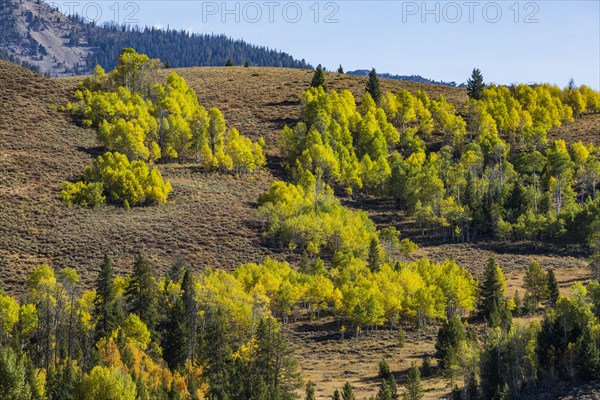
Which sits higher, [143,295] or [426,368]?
[143,295]

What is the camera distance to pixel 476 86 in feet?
571

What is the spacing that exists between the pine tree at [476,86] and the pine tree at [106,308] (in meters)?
115

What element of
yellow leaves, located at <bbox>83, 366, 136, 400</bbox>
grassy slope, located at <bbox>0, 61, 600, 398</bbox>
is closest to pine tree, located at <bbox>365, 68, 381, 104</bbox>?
grassy slope, located at <bbox>0, 61, 600, 398</bbox>

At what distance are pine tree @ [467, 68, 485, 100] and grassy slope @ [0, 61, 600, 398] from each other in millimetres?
23329

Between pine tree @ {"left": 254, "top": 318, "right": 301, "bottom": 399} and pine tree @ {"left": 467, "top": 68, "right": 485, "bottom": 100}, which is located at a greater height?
pine tree @ {"left": 467, "top": 68, "right": 485, "bottom": 100}

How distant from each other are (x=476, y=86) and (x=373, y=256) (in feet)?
291

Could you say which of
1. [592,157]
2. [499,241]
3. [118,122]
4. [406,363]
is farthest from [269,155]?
[406,363]

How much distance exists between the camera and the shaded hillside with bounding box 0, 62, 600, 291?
98.9 m

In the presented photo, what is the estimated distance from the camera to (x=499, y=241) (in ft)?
382

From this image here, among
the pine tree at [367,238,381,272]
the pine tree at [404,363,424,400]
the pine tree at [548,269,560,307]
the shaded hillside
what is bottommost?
the pine tree at [404,363,424,400]

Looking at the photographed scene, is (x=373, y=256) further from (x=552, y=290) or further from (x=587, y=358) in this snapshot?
(x=587, y=358)

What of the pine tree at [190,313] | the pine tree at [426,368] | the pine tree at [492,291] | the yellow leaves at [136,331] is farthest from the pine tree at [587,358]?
the yellow leaves at [136,331]

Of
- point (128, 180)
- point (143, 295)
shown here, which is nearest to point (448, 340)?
point (143, 295)

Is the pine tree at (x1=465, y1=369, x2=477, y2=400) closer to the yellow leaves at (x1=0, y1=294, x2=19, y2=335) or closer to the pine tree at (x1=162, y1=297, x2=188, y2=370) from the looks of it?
the pine tree at (x1=162, y1=297, x2=188, y2=370)
